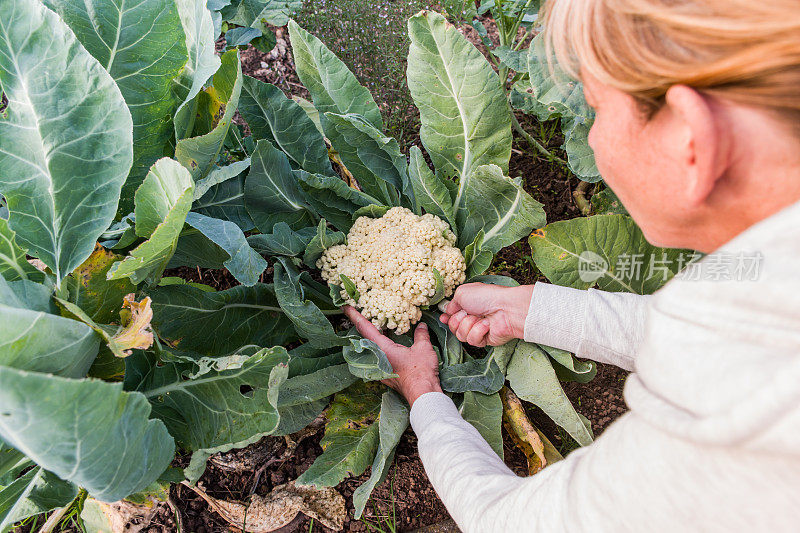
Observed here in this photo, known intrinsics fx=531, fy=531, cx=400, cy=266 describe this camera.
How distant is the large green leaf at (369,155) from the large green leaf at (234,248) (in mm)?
550

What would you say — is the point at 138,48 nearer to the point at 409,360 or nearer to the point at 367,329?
the point at 367,329

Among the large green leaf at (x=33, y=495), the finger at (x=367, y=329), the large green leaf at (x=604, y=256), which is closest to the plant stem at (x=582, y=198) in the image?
the large green leaf at (x=604, y=256)

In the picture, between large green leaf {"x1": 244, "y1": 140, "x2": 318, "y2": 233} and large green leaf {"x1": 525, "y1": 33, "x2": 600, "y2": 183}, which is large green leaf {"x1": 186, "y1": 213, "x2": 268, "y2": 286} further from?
large green leaf {"x1": 525, "y1": 33, "x2": 600, "y2": 183}

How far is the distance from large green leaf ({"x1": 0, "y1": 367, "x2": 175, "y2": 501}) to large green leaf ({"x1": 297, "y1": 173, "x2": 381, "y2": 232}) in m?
0.86

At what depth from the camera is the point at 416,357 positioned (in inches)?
65.6

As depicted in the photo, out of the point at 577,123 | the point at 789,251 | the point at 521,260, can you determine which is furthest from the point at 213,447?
the point at 577,123

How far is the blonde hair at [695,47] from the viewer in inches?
23.4

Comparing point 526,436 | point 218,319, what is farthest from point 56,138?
point 526,436

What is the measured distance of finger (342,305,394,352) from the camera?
169cm

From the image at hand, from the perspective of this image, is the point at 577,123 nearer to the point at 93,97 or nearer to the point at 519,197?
the point at 519,197

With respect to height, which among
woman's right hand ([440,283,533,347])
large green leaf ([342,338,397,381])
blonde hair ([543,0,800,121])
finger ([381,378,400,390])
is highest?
blonde hair ([543,0,800,121])

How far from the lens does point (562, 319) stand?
4.73ft

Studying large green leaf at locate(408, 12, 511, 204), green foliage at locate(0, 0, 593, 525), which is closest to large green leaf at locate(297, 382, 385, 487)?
green foliage at locate(0, 0, 593, 525)

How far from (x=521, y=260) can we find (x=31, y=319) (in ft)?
5.45
